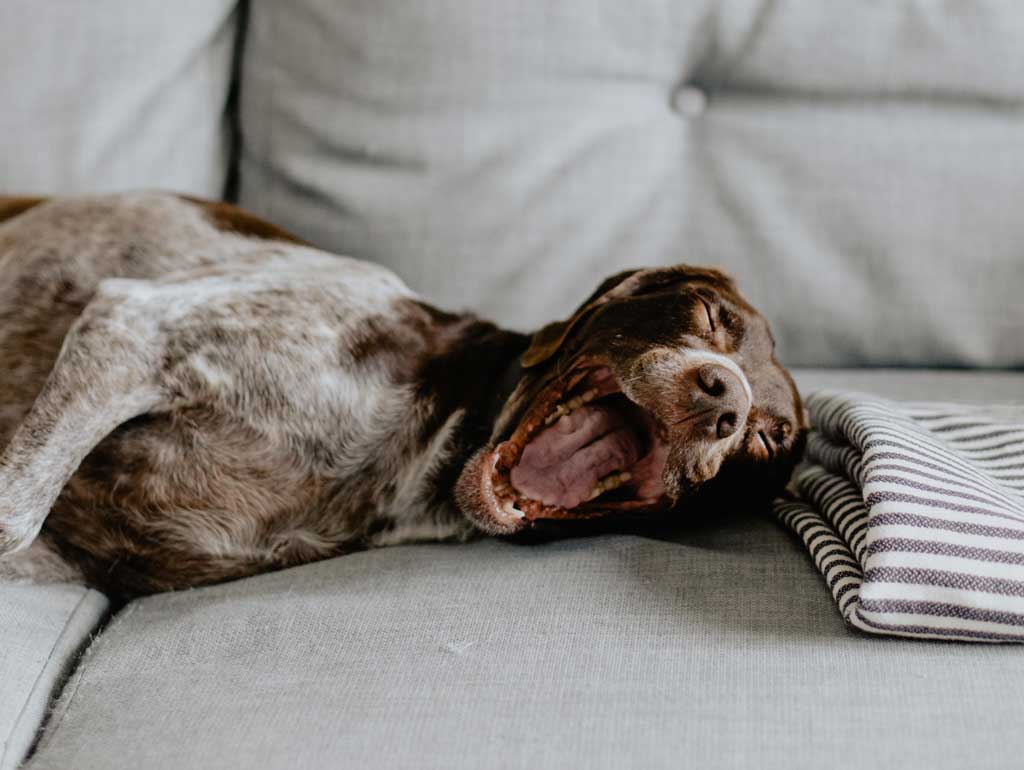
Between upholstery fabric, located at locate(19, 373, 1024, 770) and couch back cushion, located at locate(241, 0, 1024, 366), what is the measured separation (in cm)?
101

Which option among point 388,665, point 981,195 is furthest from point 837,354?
point 388,665

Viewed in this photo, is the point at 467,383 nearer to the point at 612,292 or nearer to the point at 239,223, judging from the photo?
the point at 612,292

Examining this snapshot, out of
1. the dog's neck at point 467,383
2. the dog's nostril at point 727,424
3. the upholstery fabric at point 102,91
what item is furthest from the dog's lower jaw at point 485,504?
the upholstery fabric at point 102,91

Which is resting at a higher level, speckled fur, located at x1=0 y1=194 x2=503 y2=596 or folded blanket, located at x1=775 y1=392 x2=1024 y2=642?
folded blanket, located at x1=775 y1=392 x2=1024 y2=642

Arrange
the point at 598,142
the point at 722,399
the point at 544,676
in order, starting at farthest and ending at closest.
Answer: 1. the point at 598,142
2. the point at 722,399
3. the point at 544,676

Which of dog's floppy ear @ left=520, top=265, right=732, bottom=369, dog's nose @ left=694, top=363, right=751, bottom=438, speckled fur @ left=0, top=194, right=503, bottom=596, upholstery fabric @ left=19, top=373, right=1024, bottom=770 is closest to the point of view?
upholstery fabric @ left=19, top=373, right=1024, bottom=770

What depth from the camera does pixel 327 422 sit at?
245cm

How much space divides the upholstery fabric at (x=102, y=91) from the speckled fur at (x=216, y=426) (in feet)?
1.75

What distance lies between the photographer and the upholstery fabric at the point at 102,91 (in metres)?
2.95

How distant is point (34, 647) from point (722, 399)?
139 cm

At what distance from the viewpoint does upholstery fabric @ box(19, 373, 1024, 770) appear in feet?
5.30

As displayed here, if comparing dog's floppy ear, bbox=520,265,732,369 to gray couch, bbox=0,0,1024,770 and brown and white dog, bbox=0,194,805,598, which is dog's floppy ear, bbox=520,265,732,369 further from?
gray couch, bbox=0,0,1024,770

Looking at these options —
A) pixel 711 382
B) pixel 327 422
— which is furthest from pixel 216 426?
pixel 711 382

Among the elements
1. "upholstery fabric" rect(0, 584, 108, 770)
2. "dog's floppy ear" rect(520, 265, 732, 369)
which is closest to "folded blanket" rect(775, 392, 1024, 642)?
"dog's floppy ear" rect(520, 265, 732, 369)
